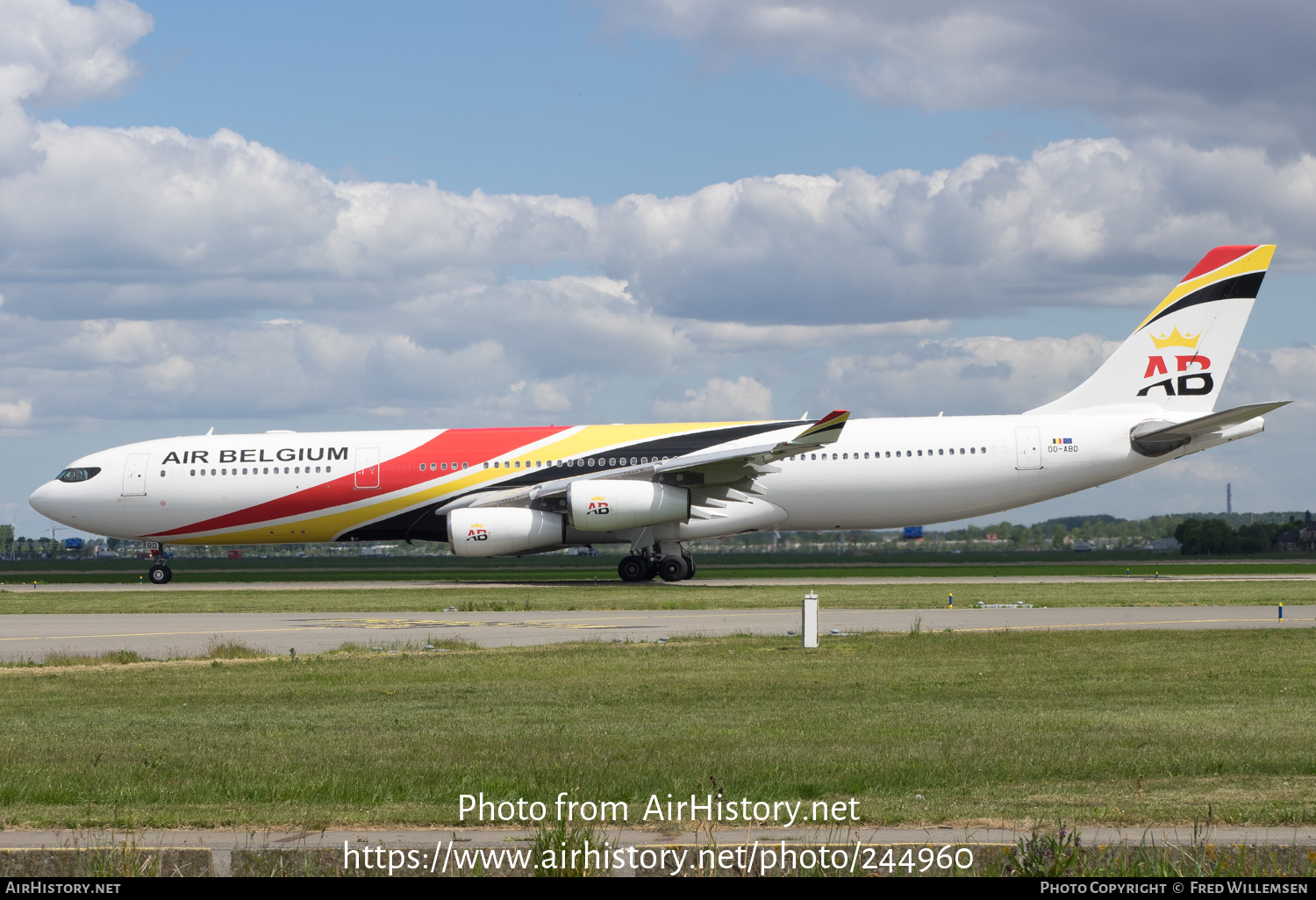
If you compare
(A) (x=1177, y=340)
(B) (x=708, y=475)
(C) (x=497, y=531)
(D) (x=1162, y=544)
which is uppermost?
(A) (x=1177, y=340)

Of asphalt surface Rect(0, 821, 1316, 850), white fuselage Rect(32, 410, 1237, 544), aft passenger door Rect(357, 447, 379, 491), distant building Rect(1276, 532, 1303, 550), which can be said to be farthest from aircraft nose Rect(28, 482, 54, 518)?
distant building Rect(1276, 532, 1303, 550)

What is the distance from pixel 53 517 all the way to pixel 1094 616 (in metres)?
30.9

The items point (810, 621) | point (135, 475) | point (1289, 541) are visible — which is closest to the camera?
point (810, 621)

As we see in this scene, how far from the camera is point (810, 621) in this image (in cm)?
1731

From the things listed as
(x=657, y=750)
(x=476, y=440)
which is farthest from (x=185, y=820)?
(x=476, y=440)

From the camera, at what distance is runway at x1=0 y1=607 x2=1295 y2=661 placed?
19.2 m

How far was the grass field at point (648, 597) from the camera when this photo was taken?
25672 millimetres

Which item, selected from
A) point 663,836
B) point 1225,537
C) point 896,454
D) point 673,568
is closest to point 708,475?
point 673,568

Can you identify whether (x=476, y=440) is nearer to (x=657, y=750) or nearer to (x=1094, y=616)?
(x=1094, y=616)

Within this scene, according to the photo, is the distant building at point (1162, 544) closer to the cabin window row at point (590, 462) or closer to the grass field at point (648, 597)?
the grass field at point (648, 597)

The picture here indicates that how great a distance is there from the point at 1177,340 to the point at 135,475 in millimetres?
30901

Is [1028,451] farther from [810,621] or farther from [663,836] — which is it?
[663,836]

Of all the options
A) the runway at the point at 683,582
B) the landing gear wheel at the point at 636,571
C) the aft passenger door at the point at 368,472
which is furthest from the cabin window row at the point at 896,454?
the aft passenger door at the point at 368,472

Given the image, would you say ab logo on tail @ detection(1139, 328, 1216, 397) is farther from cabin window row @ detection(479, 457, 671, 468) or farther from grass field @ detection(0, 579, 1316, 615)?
cabin window row @ detection(479, 457, 671, 468)
